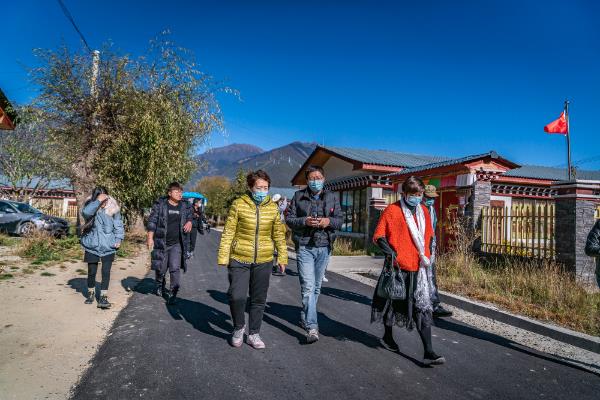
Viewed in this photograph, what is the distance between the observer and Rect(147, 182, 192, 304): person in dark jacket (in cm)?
609

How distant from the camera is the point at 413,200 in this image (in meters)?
4.02

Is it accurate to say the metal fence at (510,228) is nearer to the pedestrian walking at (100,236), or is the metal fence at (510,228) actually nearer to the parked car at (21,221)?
the pedestrian walking at (100,236)

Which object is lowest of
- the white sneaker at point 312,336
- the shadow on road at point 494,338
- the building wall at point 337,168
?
the shadow on road at point 494,338

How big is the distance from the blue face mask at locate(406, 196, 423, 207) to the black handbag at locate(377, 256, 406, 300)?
1.85ft

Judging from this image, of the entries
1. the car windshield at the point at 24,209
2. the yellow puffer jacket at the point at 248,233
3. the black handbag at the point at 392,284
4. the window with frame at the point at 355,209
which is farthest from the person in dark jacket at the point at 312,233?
the car windshield at the point at 24,209

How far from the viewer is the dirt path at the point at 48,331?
126 inches

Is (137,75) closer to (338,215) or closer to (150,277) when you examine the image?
(150,277)

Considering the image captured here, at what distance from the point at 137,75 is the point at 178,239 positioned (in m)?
10.0

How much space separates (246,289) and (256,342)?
0.54 metres

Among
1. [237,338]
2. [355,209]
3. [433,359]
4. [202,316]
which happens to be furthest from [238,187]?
[433,359]

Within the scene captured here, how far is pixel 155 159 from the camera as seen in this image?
1381 cm

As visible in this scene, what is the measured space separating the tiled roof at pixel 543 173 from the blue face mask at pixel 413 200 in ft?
56.5

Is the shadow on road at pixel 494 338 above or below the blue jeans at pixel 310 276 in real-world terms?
below

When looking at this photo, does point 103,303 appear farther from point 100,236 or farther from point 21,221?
point 21,221
